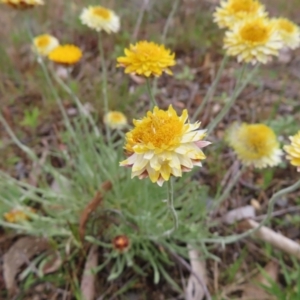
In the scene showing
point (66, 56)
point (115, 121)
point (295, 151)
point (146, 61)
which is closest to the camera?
point (295, 151)

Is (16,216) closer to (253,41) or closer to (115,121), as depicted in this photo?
(115,121)

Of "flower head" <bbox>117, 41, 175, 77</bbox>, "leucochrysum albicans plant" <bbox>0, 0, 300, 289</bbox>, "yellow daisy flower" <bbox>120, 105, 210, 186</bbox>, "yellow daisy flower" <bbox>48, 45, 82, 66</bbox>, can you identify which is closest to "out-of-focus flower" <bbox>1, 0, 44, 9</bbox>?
"leucochrysum albicans plant" <bbox>0, 0, 300, 289</bbox>

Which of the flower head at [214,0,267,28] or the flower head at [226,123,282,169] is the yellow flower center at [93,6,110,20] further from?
the flower head at [226,123,282,169]

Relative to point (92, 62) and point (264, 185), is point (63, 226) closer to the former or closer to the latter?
point (264, 185)

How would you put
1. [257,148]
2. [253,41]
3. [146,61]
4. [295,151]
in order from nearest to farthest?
1. [295,151]
2. [146,61]
3. [253,41]
4. [257,148]

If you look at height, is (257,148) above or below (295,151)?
below

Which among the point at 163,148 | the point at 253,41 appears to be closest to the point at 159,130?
the point at 163,148

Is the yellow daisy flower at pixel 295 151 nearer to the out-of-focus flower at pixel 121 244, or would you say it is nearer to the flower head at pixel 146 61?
the flower head at pixel 146 61
